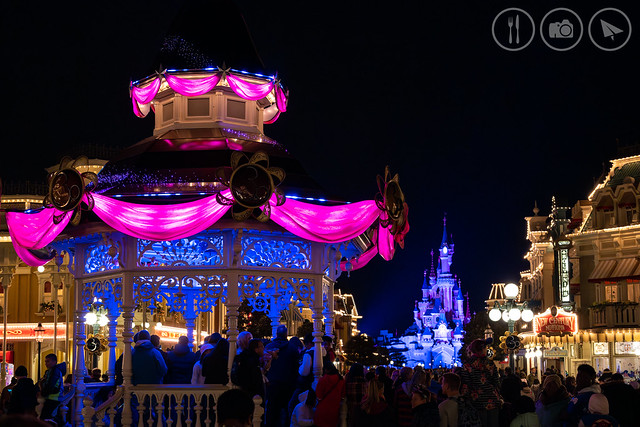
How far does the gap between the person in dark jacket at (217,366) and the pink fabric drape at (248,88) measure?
5.54 metres

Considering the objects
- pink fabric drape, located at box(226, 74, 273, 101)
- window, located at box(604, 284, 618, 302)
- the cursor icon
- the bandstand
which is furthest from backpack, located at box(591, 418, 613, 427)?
window, located at box(604, 284, 618, 302)

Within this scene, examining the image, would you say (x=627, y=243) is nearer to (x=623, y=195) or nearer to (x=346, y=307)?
(x=623, y=195)

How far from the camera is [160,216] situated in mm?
16266

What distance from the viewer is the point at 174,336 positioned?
167 feet

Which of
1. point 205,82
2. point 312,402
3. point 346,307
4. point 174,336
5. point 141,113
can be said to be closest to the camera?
point 312,402

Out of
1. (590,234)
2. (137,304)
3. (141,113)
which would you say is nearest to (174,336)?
(590,234)

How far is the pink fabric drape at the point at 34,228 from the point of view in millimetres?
17062

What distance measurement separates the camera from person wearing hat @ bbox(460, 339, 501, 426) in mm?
12641

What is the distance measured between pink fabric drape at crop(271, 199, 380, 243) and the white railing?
117 inches

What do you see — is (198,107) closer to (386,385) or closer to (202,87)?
(202,87)

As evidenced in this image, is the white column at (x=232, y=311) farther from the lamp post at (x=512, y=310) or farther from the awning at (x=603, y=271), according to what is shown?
the awning at (x=603, y=271)

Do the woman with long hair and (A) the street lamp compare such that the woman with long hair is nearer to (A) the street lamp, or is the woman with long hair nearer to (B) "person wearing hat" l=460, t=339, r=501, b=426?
(B) "person wearing hat" l=460, t=339, r=501, b=426

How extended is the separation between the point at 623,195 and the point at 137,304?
31323 mm

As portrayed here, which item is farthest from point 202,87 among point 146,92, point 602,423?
point 602,423
